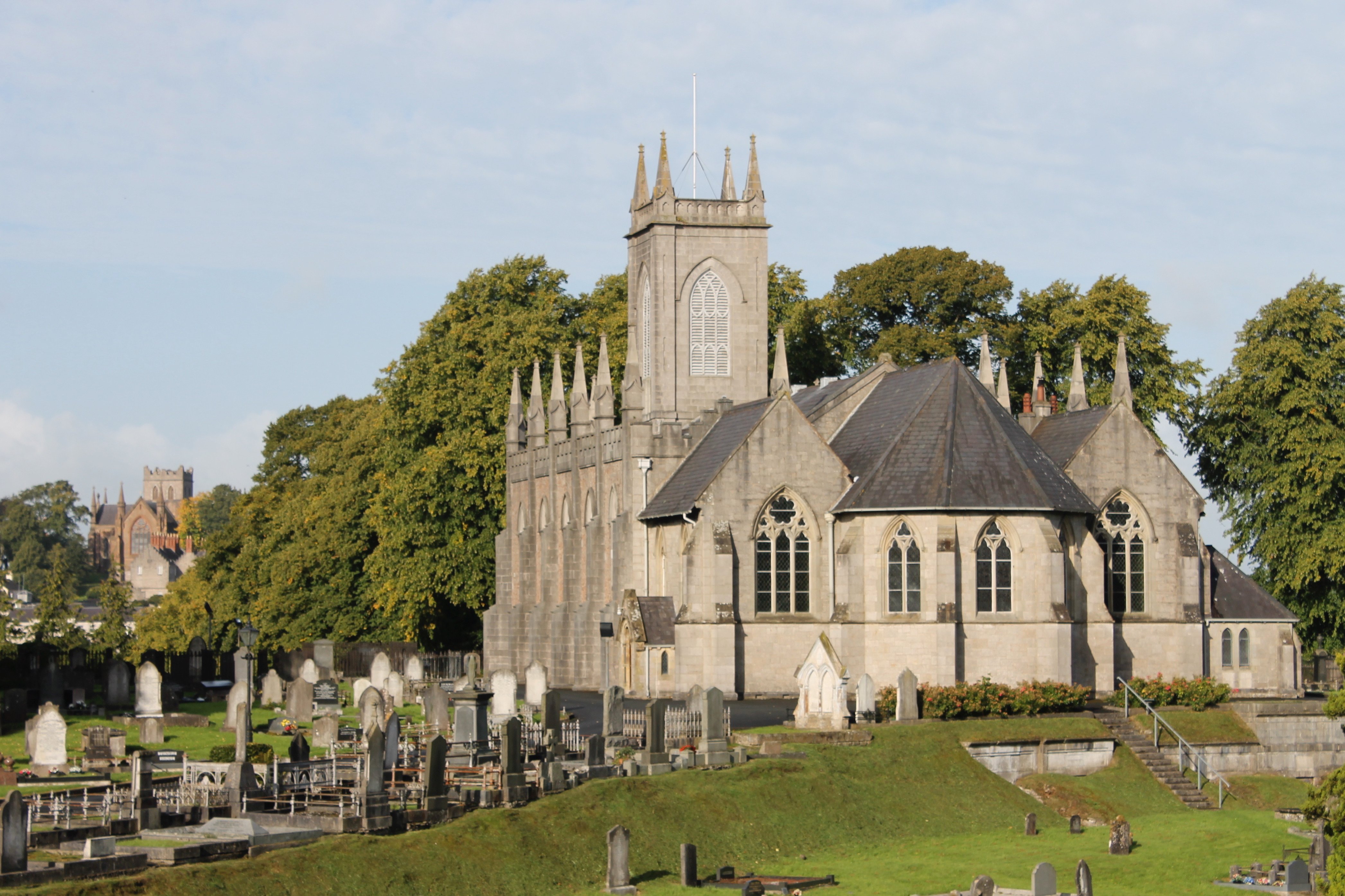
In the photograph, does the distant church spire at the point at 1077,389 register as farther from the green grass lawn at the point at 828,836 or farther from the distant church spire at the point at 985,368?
the green grass lawn at the point at 828,836

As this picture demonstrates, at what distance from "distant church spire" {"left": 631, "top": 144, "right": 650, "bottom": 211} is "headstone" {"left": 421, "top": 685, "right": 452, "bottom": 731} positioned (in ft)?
84.9

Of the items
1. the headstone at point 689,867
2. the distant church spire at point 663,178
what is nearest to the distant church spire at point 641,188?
the distant church spire at point 663,178

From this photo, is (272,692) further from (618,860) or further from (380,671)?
(618,860)

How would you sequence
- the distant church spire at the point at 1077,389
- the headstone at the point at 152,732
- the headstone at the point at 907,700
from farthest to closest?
1. the distant church spire at the point at 1077,389
2. the headstone at the point at 907,700
3. the headstone at the point at 152,732

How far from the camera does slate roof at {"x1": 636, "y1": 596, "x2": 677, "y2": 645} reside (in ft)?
168

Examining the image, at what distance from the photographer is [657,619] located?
51.8 meters

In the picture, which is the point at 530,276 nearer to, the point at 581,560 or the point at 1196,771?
the point at 581,560

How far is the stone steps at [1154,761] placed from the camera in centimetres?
4172

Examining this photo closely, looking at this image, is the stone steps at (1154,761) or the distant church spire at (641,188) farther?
the distant church spire at (641,188)

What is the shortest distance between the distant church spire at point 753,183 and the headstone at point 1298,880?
3551cm

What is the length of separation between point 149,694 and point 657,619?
46.9 ft

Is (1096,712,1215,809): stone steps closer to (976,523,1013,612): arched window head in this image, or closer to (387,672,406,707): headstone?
(976,523,1013,612): arched window head

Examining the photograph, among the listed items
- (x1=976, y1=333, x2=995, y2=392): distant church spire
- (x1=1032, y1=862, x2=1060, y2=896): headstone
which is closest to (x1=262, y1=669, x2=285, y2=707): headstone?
(x1=976, y1=333, x2=995, y2=392): distant church spire

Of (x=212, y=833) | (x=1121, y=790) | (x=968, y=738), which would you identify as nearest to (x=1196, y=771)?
(x=1121, y=790)
